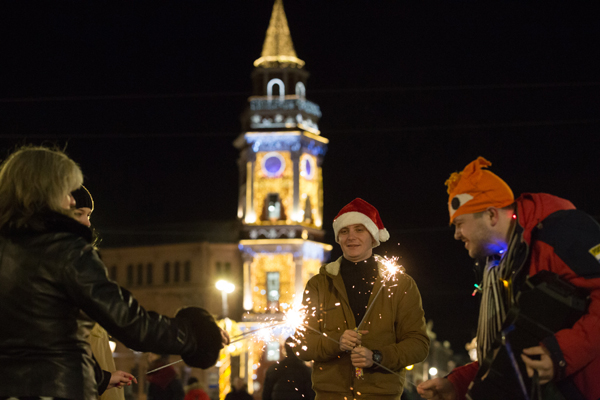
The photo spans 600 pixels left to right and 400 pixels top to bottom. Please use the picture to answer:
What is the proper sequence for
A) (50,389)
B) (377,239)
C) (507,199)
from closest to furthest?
1. (50,389)
2. (507,199)
3. (377,239)

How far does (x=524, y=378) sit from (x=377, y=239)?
2.62 metres

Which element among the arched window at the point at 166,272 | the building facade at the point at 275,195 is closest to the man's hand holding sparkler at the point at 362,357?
the building facade at the point at 275,195

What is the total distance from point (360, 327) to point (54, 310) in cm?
264

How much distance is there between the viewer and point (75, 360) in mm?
3723

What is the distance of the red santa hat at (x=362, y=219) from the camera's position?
6.22 meters

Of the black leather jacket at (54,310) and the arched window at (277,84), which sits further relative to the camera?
the arched window at (277,84)

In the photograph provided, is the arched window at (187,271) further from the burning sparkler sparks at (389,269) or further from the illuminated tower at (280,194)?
the burning sparkler sparks at (389,269)

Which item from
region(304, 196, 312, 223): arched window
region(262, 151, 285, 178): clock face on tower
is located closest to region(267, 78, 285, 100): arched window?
region(262, 151, 285, 178): clock face on tower

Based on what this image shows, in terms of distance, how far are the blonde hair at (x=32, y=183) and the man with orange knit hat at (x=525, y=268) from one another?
2.11m

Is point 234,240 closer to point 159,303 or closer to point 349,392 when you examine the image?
point 159,303

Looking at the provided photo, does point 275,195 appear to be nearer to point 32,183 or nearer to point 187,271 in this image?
point 187,271

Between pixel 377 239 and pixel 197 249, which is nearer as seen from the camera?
pixel 377 239

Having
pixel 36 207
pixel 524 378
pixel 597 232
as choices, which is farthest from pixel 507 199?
pixel 36 207

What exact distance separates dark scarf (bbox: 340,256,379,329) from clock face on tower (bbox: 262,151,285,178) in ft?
143
